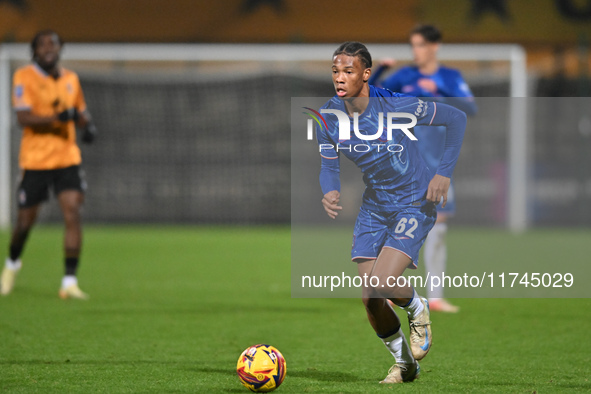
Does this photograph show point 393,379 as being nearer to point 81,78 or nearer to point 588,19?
point 81,78

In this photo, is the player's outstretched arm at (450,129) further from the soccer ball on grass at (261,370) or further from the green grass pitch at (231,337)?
the soccer ball on grass at (261,370)

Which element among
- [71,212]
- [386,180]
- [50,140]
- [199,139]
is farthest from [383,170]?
[199,139]

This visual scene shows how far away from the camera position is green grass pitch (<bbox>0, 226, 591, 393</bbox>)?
4.68 meters

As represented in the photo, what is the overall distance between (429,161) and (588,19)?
14.1 m

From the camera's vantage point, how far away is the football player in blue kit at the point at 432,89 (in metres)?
7.24

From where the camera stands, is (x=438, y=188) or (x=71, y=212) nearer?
(x=438, y=188)

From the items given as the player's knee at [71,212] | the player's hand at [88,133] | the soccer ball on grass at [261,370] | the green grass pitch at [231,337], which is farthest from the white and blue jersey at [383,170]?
the player's hand at [88,133]

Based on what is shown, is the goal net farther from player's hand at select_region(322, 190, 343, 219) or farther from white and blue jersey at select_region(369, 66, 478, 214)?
player's hand at select_region(322, 190, 343, 219)

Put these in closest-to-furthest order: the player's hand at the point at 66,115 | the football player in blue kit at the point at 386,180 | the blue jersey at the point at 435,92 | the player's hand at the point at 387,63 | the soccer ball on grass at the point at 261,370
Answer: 1. the soccer ball on grass at the point at 261,370
2. the football player in blue kit at the point at 386,180
3. the player's hand at the point at 387,63
4. the blue jersey at the point at 435,92
5. the player's hand at the point at 66,115

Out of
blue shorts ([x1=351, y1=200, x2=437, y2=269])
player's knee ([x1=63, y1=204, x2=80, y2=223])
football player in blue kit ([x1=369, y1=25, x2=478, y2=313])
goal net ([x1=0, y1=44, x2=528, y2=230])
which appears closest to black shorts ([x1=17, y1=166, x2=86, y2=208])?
player's knee ([x1=63, y1=204, x2=80, y2=223])

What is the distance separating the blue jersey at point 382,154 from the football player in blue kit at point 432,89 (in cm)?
252

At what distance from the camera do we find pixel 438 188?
4.59 m

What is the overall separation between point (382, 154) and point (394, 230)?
1.29ft

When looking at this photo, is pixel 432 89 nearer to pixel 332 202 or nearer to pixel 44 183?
pixel 332 202
